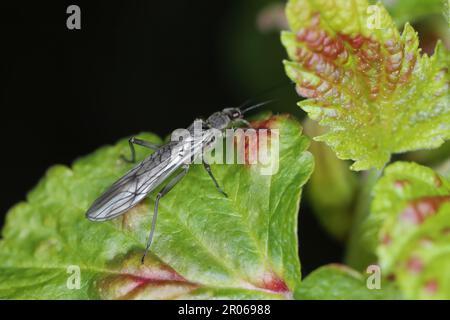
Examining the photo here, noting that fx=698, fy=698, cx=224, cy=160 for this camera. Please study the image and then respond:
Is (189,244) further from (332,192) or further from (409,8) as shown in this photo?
(409,8)

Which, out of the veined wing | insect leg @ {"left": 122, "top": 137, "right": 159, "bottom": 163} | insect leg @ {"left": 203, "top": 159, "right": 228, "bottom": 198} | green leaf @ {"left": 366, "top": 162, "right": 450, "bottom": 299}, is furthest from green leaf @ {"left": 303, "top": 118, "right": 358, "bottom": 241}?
green leaf @ {"left": 366, "top": 162, "right": 450, "bottom": 299}

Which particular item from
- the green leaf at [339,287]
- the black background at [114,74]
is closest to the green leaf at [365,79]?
the green leaf at [339,287]

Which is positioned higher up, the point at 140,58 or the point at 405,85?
the point at 140,58

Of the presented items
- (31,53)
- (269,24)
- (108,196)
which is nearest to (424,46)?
(269,24)

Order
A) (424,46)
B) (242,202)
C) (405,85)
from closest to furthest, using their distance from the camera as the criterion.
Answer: (405,85)
(242,202)
(424,46)

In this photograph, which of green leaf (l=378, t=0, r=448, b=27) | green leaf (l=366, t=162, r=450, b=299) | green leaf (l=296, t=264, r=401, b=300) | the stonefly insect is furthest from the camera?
green leaf (l=378, t=0, r=448, b=27)

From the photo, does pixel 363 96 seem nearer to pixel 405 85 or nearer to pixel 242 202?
pixel 405 85

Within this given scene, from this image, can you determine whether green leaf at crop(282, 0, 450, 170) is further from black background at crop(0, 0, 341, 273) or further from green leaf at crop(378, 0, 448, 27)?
black background at crop(0, 0, 341, 273)
